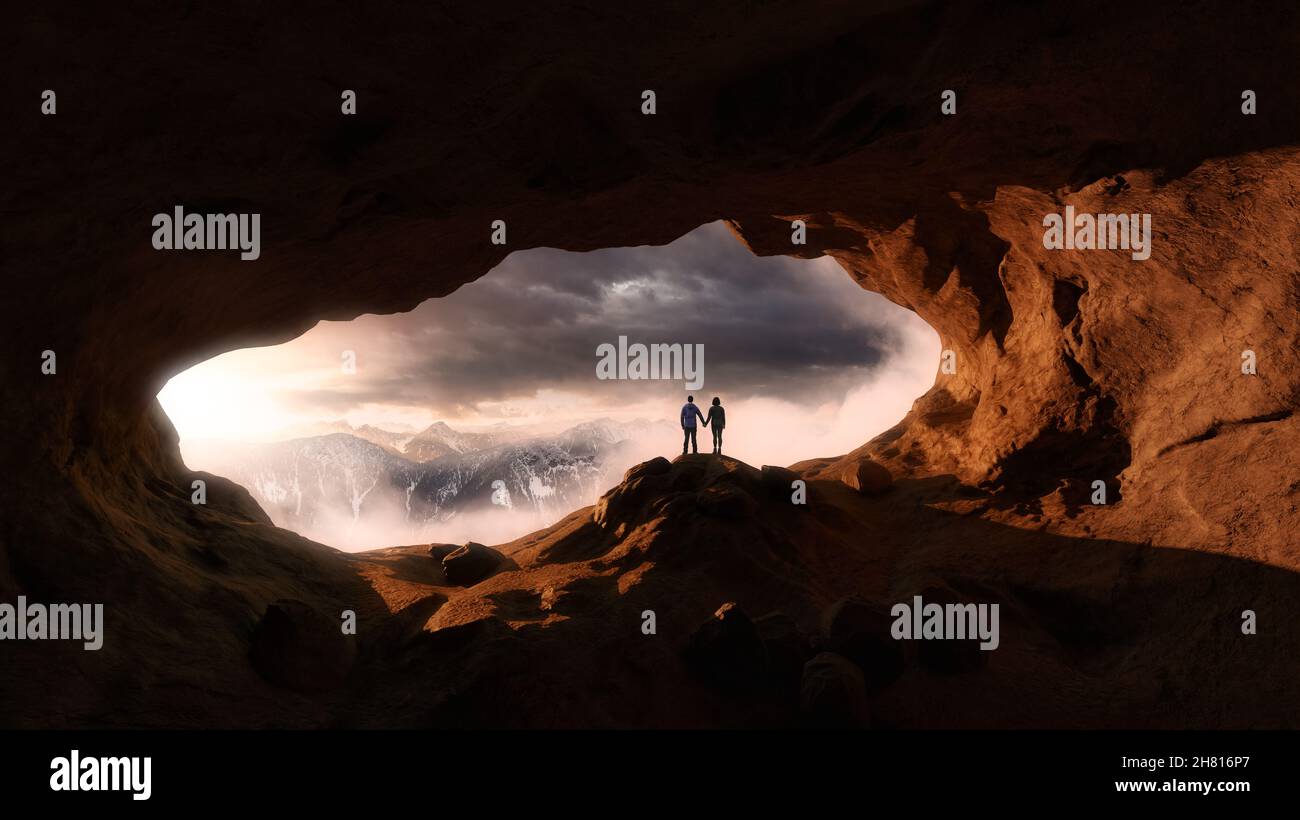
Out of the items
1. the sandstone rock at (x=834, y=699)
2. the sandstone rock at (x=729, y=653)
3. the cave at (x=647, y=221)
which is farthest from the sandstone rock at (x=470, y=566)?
the sandstone rock at (x=834, y=699)

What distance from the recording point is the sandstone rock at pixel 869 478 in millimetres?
12414

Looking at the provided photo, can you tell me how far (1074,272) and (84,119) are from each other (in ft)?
39.5

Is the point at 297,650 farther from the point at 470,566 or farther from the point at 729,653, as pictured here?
the point at 729,653

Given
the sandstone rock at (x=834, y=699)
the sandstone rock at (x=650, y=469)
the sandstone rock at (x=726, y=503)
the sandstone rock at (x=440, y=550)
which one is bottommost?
the sandstone rock at (x=834, y=699)

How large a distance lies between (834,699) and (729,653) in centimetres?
114

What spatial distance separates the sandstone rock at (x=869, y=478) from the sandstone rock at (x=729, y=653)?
6.51 m

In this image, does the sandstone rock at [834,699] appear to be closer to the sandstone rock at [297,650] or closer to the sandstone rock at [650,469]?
the sandstone rock at [297,650]

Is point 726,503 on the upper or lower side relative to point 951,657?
upper

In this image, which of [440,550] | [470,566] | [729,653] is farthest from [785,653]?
[440,550]

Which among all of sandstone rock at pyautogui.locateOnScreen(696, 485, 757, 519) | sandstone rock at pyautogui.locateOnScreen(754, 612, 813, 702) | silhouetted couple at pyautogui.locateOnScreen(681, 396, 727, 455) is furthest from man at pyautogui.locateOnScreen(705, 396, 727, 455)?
sandstone rock at pyautogui.locateOnScreen(754, 612, 813, 702)

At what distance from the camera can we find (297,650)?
657 cm
